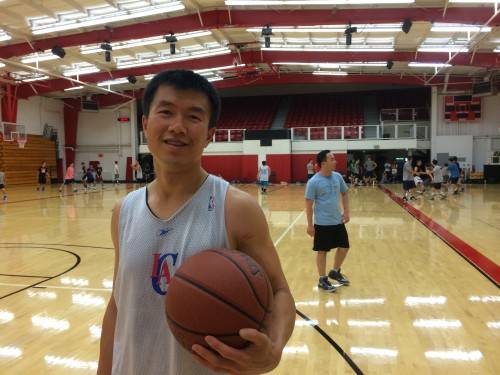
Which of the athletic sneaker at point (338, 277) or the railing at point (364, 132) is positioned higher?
the railing at point (364, 132)

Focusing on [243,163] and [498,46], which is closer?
[498,46]

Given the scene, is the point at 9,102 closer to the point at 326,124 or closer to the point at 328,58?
the point at 328,58

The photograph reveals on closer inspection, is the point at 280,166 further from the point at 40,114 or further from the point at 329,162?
the point at 329,162

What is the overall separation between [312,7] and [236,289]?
480 inches

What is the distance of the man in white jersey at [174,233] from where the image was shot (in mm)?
1222

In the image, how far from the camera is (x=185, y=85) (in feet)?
4.14

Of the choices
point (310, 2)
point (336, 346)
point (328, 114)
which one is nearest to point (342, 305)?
point (336, 346)

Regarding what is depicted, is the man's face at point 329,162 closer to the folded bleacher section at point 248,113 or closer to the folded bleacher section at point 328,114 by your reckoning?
the folded bleacher section at point 328,114

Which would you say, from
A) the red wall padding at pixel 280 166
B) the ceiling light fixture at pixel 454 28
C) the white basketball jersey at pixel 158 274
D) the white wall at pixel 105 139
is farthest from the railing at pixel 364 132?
the white basketball jersey at pixel 158 274


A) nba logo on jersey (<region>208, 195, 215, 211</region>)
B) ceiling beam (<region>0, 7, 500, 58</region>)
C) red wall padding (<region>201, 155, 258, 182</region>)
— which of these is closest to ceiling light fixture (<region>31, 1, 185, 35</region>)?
ceiling beam (<region>0, 7, 500, 58</region>)

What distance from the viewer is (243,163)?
24156mm

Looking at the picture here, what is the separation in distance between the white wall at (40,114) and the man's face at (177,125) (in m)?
25.0

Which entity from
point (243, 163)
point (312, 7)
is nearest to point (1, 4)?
point (312, 7)

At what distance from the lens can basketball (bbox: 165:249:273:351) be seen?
3.44 feet
